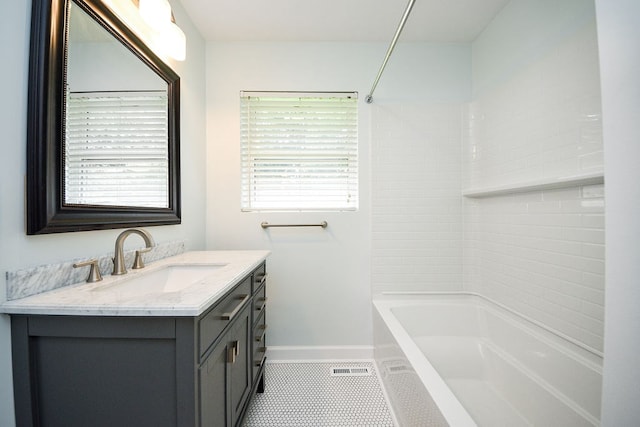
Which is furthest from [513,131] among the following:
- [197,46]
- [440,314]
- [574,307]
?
[197,46]

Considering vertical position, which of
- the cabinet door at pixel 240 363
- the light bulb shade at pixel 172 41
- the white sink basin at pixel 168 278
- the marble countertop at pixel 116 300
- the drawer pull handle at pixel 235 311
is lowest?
the cabinet door at pixel 240 363

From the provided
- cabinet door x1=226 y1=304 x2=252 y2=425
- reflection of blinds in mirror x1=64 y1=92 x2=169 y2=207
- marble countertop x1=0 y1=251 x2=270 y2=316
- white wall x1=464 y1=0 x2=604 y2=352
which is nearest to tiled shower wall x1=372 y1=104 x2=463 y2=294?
white wall x1=464 y1=0 x2=604 y2=352

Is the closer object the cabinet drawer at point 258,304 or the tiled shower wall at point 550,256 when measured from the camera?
the tiled shower wall at point 550,256

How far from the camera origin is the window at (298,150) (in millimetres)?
1867

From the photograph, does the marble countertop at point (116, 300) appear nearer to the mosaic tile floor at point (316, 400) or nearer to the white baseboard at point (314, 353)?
the mosaic tile floor at point (316, 400)

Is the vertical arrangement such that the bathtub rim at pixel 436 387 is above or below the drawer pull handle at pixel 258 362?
above

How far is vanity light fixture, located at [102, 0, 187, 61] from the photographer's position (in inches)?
43.0

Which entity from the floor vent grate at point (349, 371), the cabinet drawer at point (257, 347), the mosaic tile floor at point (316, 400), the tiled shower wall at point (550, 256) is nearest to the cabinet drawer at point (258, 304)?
the cabinet drawer at point (257, 347)

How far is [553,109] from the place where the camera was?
48.4 inches

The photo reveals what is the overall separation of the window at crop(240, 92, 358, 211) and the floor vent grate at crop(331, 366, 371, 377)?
46.2 inches

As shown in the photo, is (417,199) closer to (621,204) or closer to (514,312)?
(514,312)

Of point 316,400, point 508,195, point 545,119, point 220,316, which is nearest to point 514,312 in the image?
point 508,195

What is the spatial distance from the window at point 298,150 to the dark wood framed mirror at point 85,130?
626 mm

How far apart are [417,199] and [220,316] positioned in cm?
159
